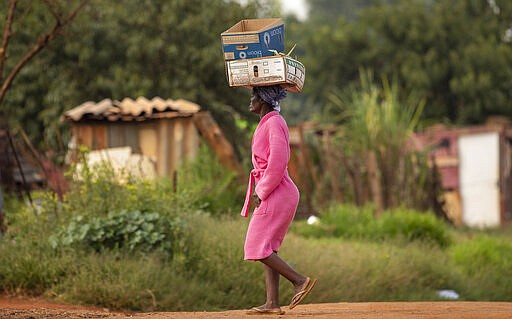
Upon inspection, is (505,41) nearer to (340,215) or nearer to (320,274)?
(340,215)

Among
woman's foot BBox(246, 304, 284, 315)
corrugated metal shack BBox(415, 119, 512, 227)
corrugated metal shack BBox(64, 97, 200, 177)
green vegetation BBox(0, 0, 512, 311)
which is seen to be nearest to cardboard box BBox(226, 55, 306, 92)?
woman's foot BBox(246, 304, 284, 315)

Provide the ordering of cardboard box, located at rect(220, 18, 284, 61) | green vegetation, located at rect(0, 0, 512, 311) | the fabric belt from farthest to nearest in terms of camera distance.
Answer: green vegetation, located at rect(0, 0, 512, 311) < the fabric belt < cardboard box, located at rect(220, 18, 284, 61)

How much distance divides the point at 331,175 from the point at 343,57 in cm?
1872

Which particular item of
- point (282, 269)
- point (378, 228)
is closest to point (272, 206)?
point (282, 269)

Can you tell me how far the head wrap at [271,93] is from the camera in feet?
22.8

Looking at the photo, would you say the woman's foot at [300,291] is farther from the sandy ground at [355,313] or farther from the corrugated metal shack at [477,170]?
the corrugated metal shack at [477,170]

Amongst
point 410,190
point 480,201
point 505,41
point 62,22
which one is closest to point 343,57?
point 505,41

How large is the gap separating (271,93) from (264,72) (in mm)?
182

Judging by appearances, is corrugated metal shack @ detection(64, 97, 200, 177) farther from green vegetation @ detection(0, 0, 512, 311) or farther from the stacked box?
the stacked box

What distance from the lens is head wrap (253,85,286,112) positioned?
6.95 metres

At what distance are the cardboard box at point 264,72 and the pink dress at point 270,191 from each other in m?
0.24

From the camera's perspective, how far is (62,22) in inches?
460

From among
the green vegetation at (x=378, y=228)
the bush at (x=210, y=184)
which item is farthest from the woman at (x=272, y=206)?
the green vegetation at (x=378, y=228)

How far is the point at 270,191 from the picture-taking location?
6.79m
